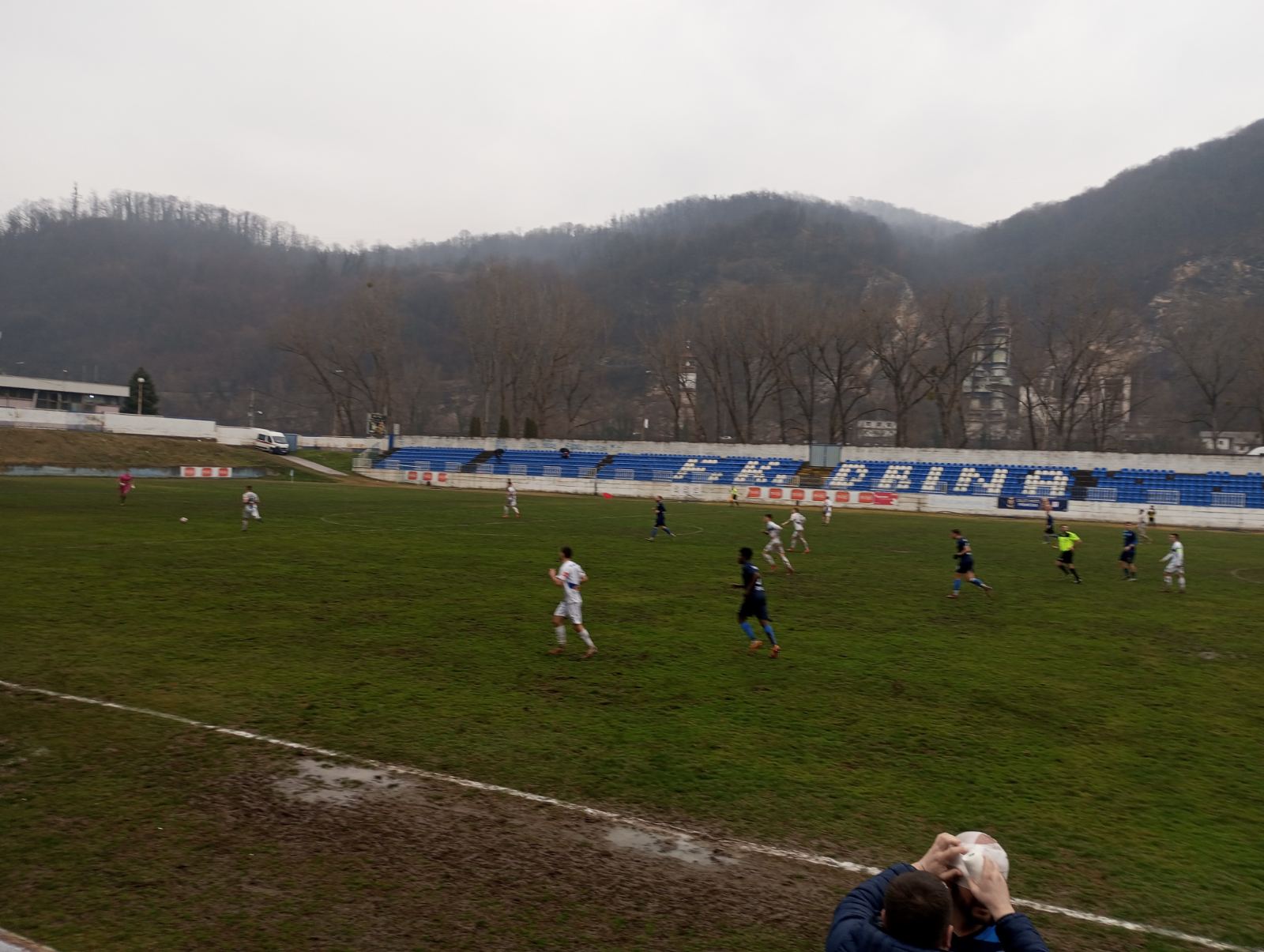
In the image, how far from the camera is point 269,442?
262ft

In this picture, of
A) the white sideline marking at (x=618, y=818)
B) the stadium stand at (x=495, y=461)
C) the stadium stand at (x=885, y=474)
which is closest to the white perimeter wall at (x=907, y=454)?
the stadium stand at (x=885, y=474)

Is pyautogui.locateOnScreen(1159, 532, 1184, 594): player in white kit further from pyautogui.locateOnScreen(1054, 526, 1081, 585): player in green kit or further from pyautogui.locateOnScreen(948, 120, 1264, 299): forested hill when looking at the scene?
pyautogui.locateOnScreen(948, 120, 1264, 299): forested hill

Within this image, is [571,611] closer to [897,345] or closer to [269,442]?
[897,345]

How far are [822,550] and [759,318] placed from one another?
5946 cm

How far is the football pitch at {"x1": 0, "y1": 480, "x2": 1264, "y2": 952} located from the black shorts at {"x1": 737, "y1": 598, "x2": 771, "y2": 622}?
697mm

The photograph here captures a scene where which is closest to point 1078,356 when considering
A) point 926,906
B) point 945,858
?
point 945,858

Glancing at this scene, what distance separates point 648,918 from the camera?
6.15 meters

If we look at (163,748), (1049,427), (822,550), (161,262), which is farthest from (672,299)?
(163,748)

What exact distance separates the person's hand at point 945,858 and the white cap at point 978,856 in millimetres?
21

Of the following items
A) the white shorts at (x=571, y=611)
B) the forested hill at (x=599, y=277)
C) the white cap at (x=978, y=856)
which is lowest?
the white shorts at (x=571, y=611)

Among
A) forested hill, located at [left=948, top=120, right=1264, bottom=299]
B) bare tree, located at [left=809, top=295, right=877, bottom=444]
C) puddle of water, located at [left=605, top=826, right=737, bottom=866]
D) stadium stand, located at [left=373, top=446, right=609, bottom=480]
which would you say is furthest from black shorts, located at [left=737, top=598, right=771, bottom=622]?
forested hill, located at [left=948, top=120, right=1264, bottom=299]

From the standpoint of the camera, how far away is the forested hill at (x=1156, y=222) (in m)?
144

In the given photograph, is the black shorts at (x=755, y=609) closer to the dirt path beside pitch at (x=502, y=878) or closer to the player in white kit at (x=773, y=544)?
the dirt path beside pitch at (x=502, y=878)

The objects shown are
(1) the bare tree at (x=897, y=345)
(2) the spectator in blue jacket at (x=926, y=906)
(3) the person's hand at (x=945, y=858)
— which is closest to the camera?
(2) the spectator in blue jacket at (x=926, y=906)
